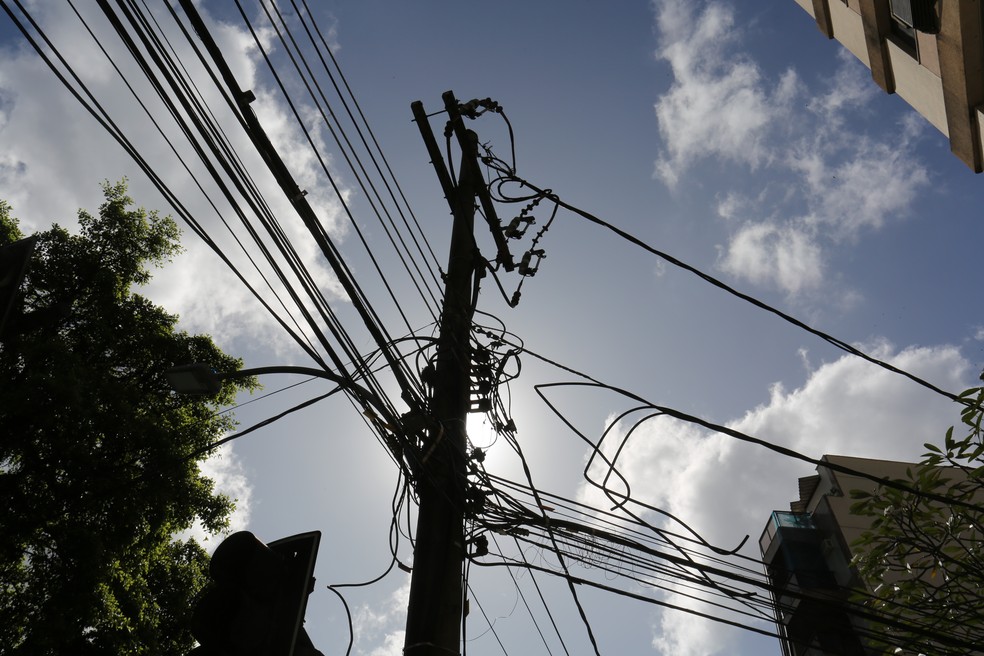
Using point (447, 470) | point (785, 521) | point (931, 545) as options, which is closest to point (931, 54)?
point (931, 545)

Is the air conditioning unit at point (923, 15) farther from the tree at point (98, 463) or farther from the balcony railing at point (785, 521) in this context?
the balcony railing at point (785, 521)

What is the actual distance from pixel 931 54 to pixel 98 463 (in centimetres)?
1156

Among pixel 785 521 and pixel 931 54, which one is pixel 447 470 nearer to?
pixel 931 54

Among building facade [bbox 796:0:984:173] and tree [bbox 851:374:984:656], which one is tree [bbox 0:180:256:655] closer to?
tree [bbox 851:374:984:656]

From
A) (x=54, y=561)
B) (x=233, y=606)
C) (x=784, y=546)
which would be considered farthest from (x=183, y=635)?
(x=784, y=546)

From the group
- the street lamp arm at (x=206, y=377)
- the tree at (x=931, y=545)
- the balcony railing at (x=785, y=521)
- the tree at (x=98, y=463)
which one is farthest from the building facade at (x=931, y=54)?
the balcony railing at (x=785, y=521)

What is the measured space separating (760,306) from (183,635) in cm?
1053

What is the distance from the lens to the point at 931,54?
5977 millimetres

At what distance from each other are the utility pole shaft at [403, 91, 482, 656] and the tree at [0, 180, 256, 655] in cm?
486

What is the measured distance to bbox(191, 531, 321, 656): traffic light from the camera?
7.71 ft

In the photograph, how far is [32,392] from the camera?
9141 mm

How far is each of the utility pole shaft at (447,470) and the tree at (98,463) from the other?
4863mm

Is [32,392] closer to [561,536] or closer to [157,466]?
[157,466]

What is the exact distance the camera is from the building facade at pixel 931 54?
5.32 metres
